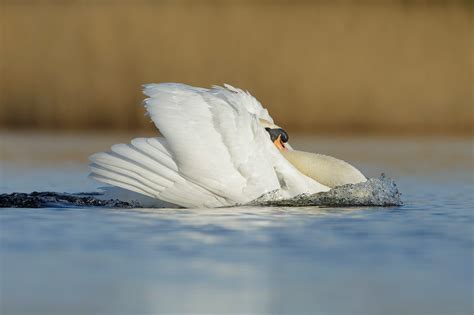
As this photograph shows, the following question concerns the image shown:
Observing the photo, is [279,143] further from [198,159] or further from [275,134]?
[198,159]

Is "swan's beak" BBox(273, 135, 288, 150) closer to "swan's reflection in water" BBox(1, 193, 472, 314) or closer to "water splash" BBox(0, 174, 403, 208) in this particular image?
"water splash" BBox(0, 174, 403, 208)

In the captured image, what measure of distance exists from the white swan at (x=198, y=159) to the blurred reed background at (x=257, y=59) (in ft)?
50.5

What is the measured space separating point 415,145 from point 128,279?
16.8m

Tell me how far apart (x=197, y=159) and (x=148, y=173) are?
423 mm

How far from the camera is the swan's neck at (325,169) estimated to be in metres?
11.4

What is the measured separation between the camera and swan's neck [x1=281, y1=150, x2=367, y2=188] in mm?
11375

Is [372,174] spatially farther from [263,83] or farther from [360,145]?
[263,83]

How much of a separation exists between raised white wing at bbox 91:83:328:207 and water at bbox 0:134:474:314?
0.62 feet

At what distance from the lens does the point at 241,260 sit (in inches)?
296

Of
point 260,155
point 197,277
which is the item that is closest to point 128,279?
point 197,277

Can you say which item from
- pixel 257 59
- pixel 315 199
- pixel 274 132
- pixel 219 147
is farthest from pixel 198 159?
pixel 257 59

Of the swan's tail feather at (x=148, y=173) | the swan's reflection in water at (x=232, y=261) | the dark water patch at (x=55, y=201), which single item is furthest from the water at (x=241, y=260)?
the dark water patch at (x=55, y=201)

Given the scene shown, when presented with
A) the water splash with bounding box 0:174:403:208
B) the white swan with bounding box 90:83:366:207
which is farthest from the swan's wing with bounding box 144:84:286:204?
the water splash with bounding box 0:174:403:208

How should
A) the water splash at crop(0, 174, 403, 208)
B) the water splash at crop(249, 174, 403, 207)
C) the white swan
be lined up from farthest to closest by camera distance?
the water splash at crop(249, 174, 403, 207) → the water splash at crop(0, 174, 403, 208) → the white swan
